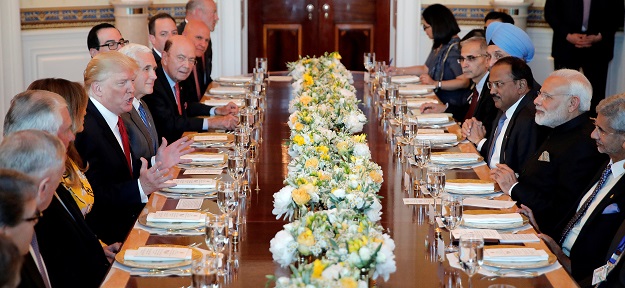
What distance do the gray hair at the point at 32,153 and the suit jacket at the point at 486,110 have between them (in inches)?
129

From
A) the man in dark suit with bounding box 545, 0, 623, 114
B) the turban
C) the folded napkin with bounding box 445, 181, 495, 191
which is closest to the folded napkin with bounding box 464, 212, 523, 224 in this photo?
the folded napkin with bounding box 445, 181, 495, 191

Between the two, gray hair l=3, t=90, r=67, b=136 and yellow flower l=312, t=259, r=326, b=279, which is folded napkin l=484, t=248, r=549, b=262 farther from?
gray hair l=3, t=90, r=67, b=136

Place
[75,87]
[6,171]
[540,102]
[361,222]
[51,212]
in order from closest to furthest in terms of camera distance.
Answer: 1. [6,171]
2. [361,222]
3. [51,212]
4. [75,87]
5. [540,102]

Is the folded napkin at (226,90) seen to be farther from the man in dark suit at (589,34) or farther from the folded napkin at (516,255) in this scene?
the folded napkin at (516,255)

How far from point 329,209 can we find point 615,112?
1413 mm

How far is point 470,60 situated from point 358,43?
451cm

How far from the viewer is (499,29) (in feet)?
19.3

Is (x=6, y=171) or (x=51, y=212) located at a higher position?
(x=6, y=171)

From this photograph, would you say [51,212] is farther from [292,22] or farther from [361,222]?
[292,22]

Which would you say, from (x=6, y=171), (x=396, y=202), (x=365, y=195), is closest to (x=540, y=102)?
(x=396, y=202)

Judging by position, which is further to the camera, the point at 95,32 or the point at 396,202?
the point at 95,32

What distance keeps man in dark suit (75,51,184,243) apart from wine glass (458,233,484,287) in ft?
5.34

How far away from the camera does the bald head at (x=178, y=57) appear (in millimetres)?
5613

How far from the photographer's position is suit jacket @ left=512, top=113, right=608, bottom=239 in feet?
13.3
